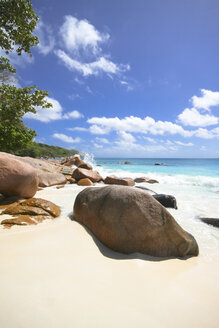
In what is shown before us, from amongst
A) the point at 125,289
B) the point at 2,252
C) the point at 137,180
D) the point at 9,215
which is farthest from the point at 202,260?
the point at 137,180

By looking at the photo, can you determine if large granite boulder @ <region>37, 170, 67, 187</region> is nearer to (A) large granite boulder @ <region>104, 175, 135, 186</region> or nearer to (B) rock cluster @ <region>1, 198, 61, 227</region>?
(A) large granite boulder @ <region>104, 175, 135, 186</region>

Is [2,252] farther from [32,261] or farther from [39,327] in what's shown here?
[39,327]

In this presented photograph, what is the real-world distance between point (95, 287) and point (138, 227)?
1.02 metres

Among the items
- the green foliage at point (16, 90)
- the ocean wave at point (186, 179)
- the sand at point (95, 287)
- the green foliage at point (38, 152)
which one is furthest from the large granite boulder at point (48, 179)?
the green foliage at point (38, 152)

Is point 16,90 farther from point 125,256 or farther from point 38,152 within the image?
point 38,152

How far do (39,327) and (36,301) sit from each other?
219 mm

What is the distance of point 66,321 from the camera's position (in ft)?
3.58

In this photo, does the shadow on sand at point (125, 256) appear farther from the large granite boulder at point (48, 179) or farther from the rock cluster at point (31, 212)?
the large granite boulder at point (48, 179)

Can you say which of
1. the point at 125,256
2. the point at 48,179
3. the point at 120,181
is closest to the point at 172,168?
the point at 120,181

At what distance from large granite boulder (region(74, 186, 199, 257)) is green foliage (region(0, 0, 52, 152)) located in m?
5.47

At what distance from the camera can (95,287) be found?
4.79 ft

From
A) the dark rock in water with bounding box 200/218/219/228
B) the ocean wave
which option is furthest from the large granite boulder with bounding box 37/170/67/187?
the ocean wave

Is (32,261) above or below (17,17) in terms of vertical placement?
below

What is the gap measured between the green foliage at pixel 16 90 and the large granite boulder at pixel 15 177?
9.86 feet
